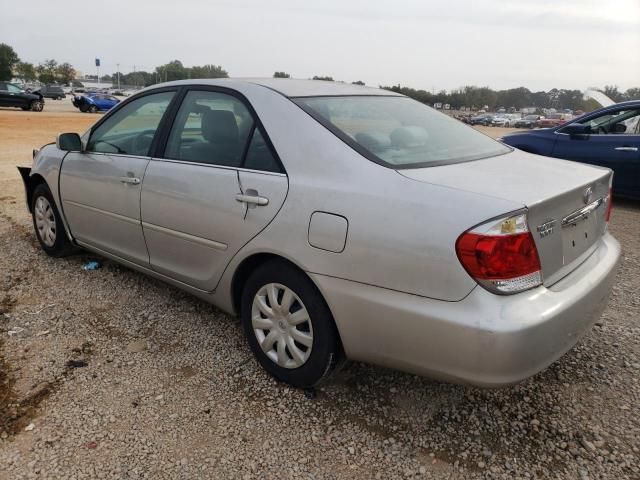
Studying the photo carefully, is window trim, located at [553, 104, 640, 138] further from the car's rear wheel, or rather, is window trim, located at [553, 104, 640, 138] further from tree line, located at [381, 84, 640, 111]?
tree line, located at [381, 84, 640, 111]

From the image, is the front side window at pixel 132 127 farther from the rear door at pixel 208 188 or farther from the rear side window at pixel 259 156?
the rear side window at pixel 259 156

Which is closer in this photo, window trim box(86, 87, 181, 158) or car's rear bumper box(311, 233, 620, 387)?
car's rear bumper box(311, 233, 620, 387)

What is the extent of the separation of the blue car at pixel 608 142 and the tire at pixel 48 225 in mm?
6207

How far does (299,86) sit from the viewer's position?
3.15 metres

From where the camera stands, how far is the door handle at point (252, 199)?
8.78ft

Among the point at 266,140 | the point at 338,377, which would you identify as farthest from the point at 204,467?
the point at 266,140

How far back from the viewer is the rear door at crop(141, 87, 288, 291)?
275cm

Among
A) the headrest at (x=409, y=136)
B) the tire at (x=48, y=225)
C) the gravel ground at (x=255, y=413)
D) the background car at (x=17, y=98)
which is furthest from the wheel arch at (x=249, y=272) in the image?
the background car at (x=17, y=98)

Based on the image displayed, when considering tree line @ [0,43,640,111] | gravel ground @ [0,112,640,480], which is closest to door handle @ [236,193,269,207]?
gravel ground @ [0,112,640,480]

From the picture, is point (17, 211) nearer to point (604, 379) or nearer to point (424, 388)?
point (424, 388)

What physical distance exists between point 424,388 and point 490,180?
118 cm

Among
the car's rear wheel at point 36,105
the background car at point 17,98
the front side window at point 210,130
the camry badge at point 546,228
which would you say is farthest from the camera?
the car's rear wheel at point 36,105

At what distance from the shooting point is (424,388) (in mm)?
2854

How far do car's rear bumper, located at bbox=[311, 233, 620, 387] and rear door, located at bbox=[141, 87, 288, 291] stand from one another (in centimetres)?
59
